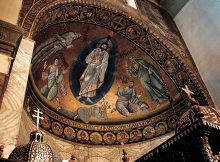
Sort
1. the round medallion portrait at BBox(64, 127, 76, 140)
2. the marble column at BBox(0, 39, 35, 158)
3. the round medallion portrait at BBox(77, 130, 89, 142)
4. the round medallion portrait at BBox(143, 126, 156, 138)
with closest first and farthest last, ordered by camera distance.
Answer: the marble column at BBox(0, 39, 35, 158), the round medallion portrait at BBox(64, 127, 76, 140), the round medallion portrait at BBox(77, 130, 89, 142), the round medallion portrait at BBox(143, 126, 156, 138)

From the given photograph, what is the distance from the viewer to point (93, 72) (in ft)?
27.8

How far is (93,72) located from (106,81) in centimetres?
49

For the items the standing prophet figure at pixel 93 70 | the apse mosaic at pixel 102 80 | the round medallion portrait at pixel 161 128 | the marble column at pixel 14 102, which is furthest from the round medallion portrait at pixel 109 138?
the marble column at pixel 14 102

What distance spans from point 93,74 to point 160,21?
9.16 ft

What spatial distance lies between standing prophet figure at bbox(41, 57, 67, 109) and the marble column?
8.88 ft

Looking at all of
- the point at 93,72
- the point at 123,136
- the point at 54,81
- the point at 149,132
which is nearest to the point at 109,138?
the point at 123,136

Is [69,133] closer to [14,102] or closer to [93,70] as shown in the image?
[93,70]

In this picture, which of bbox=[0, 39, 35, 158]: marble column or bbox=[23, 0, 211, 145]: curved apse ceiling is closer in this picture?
bbox=[0, 39, 35, 158]: marble column

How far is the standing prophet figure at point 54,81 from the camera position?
25.0 feet

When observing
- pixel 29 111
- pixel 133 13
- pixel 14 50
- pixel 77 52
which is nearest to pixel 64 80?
pixel 77 52

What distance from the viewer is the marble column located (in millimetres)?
3568

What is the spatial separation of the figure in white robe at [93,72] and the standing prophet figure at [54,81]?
0.61 m

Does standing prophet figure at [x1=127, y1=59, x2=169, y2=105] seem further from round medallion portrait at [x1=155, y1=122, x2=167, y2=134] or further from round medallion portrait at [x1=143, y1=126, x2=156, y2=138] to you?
round medallion portrait at [x1=143, y1=126, x2=156, y2=138]

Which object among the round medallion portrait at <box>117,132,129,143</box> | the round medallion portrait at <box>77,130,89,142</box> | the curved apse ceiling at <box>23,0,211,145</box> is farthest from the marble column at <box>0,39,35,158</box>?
the round medallion portrait at <box>117,132,129,143</box>
